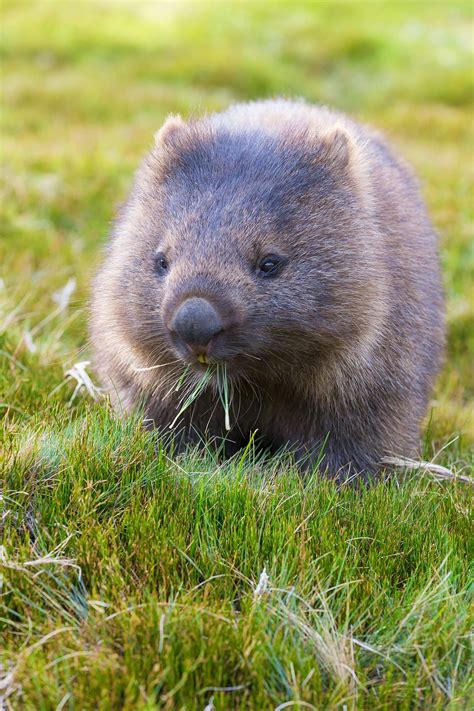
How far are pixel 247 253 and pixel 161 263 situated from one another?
0.40 metres

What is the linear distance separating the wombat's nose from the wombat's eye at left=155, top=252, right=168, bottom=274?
0.42 metres

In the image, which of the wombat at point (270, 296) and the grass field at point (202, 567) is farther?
the wombat at point (270, 296)

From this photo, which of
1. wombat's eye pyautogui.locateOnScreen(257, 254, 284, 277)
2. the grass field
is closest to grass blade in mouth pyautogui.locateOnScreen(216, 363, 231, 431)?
the grass field

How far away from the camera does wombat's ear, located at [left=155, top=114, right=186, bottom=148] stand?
400 cm

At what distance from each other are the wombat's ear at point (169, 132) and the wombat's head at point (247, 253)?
22 millimetres

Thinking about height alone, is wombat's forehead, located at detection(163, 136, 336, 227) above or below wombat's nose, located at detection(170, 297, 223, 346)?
above

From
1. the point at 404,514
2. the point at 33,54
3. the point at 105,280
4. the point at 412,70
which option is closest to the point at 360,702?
the point at 404,514

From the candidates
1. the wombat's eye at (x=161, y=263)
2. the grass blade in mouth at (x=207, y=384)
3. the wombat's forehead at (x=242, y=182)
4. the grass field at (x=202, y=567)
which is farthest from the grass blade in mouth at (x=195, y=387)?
the wombat's forehead at (x=242, y=182)

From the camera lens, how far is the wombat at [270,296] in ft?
11.1

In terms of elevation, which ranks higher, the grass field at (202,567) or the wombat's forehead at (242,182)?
the wombat's forehead at (242,182)

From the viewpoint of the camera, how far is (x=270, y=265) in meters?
3.48

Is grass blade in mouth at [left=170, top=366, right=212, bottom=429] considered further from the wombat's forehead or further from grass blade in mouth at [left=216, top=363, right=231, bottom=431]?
the wombat's forehead

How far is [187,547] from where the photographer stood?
2908mm

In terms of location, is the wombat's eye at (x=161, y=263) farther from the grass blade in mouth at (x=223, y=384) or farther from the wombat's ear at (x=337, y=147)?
the wombat's ear at (x=337, y=147)
